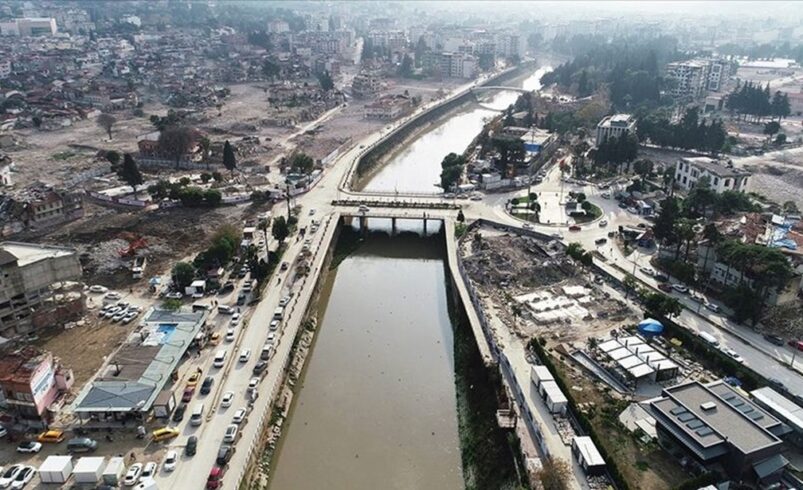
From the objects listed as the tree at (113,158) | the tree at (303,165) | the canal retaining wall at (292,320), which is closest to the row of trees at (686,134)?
the tree at (303,165)

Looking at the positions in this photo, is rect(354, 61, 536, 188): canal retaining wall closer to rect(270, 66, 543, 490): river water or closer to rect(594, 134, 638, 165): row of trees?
rect(270, 66, 543, 490): river water

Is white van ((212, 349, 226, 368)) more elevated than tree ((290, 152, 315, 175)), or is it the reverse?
tree ((290, 152, 315, 175))

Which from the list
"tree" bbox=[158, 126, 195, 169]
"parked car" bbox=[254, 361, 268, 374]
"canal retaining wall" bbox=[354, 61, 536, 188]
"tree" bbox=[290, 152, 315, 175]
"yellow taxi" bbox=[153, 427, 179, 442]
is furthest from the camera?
"canal retaining wall" bbox=[354, 61, 536, 188]

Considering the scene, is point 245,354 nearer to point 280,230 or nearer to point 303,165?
point 280,230

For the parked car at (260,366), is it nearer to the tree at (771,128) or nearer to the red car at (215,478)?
the red car at (215,478)

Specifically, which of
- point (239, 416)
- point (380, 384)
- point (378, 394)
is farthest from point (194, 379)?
point (380, 384)

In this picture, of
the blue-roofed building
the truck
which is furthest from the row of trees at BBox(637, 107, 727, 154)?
the blue-roofed building

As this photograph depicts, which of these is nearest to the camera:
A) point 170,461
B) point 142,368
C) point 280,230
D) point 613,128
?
point 170,461

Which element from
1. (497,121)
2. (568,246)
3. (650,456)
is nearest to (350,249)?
(568,246)
